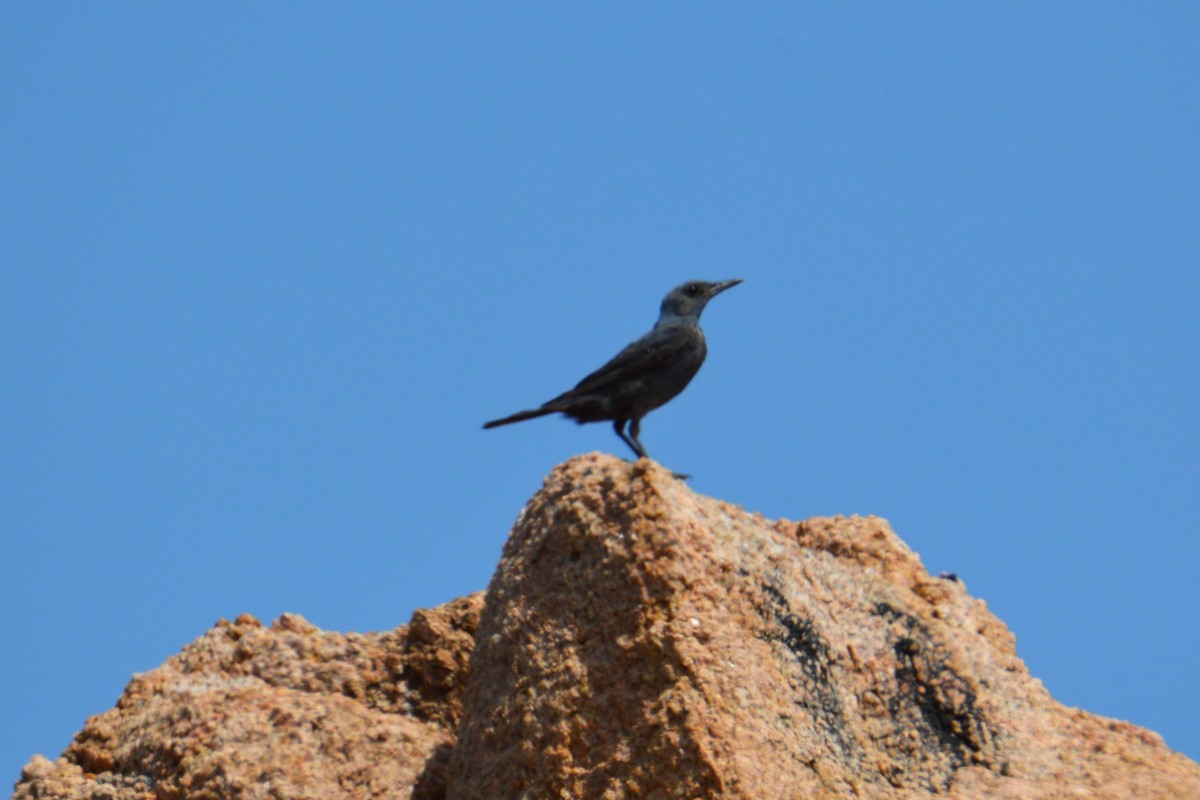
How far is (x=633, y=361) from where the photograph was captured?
29.2ft

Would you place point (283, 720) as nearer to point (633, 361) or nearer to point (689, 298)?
point (633, 361)

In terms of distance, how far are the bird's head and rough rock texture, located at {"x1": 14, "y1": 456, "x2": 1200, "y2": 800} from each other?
123 inches

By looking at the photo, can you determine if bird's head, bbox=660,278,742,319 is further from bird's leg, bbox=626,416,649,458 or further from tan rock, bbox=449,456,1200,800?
tan rock, bbox=449,456,1200,800

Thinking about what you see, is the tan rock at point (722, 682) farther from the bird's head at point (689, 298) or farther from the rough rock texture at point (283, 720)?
the bird's head at point (689, 298)

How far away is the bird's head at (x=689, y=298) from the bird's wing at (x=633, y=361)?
0.66 metres

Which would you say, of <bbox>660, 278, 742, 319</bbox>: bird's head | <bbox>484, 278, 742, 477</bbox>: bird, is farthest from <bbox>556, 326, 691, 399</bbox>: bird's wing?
<bbox>660, 278, 742, 319</bbox>: bird's head

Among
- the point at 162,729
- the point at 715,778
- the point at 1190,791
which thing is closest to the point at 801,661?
the point at 715,778

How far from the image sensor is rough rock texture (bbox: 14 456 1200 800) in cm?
537

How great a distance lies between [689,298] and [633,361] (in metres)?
1.11

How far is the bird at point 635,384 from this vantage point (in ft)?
29.2

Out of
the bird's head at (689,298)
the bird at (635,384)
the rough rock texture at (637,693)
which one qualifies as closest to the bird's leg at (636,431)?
the bird at (635,384)

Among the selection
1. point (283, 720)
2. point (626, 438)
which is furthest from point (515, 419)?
point (283, 720)

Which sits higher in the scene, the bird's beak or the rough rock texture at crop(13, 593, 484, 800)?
the bird's beak

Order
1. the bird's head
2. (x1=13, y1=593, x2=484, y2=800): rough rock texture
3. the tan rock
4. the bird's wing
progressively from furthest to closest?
1. the bird's head
2. the bird's wing
3. (x1=13, y1=593, x2=484, y2=800): rough rock texture
4. the tan rock
